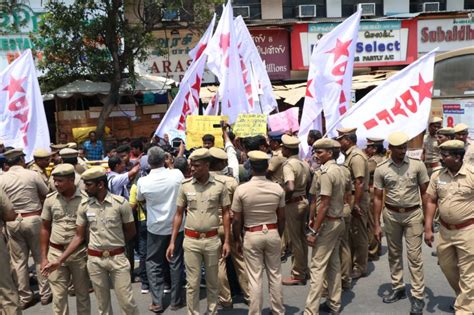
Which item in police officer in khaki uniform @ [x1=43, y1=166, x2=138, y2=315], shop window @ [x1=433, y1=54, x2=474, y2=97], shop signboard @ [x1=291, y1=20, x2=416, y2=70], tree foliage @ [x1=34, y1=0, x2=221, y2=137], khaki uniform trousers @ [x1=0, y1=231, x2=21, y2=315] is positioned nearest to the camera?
police officer in khaki uniform @ [x1=43, y1=166, x2=138, y2=315]

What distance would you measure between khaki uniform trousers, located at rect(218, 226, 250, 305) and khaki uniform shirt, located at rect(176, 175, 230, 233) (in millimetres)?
564

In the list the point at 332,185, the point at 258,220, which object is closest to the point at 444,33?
the point at 332,185

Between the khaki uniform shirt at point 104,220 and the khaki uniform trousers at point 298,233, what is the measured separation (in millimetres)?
2353

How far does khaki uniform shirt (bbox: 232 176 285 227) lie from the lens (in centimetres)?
467

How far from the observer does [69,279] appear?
465 cm

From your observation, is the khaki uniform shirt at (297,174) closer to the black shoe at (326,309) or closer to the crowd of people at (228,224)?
the crowd of people at (228,224)

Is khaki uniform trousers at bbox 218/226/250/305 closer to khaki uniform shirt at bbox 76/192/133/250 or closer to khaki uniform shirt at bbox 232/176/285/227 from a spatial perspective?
khaki uniform shirt at bbox 232/176/285/227

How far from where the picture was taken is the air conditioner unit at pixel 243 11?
15930 millimetres

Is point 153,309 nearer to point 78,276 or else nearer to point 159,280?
point 159,280

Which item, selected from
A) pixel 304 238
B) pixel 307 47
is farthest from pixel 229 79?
pixel 307 47

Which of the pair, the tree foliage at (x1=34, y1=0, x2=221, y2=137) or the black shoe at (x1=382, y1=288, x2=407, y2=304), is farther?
the tree foliage at (x1=34, y1=0, x2=221, y2=137)

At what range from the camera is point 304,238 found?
6.11m

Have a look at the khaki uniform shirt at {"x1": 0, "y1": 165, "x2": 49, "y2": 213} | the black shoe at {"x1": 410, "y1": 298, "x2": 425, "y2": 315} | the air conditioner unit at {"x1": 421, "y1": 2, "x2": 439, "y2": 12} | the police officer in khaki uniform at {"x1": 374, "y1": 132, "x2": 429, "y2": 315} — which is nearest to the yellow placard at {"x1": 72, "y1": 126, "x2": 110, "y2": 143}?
the khaki uniform shirt at {"x1": 0, "y1": 165, "x2": 49, "y2": 213}

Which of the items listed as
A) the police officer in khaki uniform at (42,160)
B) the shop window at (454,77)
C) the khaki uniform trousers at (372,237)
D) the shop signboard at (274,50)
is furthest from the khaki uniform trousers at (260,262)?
the shop signboard at (274,50)
